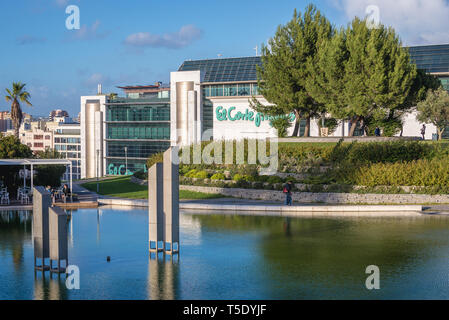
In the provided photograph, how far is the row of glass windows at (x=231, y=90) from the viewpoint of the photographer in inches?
2655

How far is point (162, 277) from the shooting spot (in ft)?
52.4

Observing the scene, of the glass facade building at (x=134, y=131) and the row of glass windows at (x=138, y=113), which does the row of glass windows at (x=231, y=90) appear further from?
the row of glass windows at (x=138, y=113)

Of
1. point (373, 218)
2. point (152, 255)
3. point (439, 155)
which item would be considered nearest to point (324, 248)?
point (152, 255)

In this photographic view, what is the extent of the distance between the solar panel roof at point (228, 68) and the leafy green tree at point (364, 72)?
25.3 meters

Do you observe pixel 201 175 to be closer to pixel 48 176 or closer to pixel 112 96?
pixel 48 176

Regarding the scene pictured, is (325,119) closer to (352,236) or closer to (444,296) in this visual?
(352,236)

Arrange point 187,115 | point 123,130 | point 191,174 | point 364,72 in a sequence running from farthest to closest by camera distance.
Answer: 1. point 123,130
2. point 187,115
3. point 364,72
4. point 191,174

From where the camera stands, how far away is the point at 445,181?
3131cm

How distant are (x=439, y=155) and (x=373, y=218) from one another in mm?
11332

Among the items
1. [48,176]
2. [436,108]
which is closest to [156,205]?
[48,176]

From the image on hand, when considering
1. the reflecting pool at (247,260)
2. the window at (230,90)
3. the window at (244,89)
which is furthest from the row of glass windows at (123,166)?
the reflecting pool at (247,260)

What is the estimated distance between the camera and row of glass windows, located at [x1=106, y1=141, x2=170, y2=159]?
80231 millimetres

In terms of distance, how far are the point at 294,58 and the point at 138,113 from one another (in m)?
40.3
